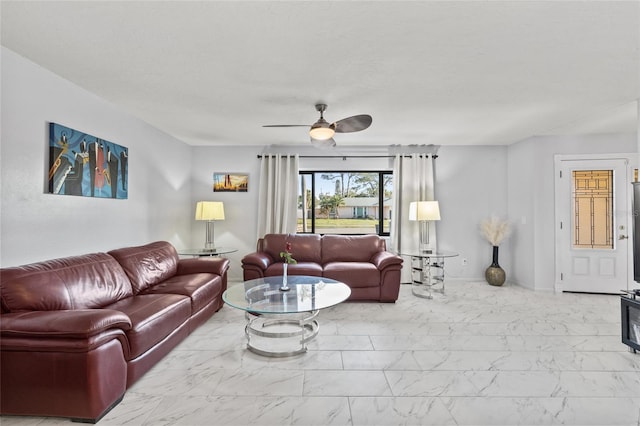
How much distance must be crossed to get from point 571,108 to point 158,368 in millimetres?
4905

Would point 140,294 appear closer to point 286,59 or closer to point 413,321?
point 286,59

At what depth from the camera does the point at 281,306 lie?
2561 mm

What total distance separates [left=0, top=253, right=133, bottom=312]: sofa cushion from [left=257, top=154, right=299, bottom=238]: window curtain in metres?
2.65

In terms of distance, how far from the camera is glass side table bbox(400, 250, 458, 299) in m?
4.51

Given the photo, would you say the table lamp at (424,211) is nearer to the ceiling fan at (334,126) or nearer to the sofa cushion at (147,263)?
the ceiling fan at (334,126)

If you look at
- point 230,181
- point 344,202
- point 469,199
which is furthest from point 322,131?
point 469,199

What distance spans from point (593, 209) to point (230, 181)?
19.2 feet

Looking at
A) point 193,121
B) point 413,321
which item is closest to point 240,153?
point 193,121

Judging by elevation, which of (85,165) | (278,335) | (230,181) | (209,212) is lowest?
(278,335)

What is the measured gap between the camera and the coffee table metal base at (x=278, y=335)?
2.63m

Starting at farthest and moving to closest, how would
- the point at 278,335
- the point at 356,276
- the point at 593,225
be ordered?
the point at 593,225, the point at 356,276, the point at 278,335

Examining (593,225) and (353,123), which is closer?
(353,123)

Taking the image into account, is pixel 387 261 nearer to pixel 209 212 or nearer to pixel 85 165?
pixel 209 212

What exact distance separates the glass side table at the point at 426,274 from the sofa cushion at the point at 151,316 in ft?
10.9
